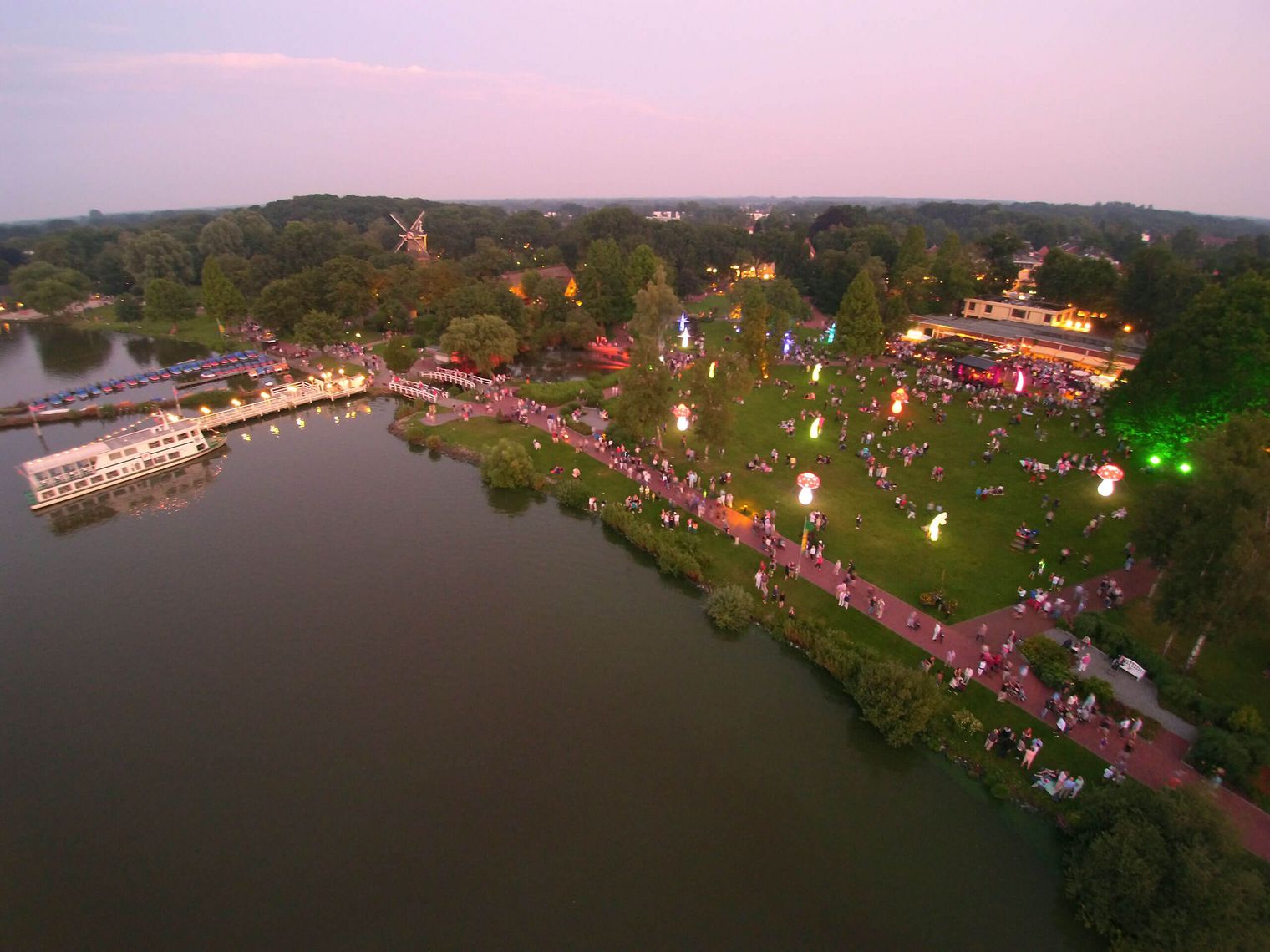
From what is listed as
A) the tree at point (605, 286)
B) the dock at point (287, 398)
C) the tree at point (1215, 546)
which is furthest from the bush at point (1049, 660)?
the tree at point (605, 286)

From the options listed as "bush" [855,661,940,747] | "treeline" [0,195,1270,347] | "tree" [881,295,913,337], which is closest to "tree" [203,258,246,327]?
"treeline" [0,195,1270,347]

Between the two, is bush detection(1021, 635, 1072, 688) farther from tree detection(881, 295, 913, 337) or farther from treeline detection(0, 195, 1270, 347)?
tree detection(881, 295, 913, 337)

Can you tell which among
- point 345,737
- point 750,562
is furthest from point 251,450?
point 750,562

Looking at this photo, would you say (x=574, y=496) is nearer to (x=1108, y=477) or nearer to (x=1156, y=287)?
(x=1108, y=477)

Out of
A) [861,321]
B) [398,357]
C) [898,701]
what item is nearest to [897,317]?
[861,321]

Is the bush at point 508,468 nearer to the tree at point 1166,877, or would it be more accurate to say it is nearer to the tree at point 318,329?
the tree at point 1166,877
